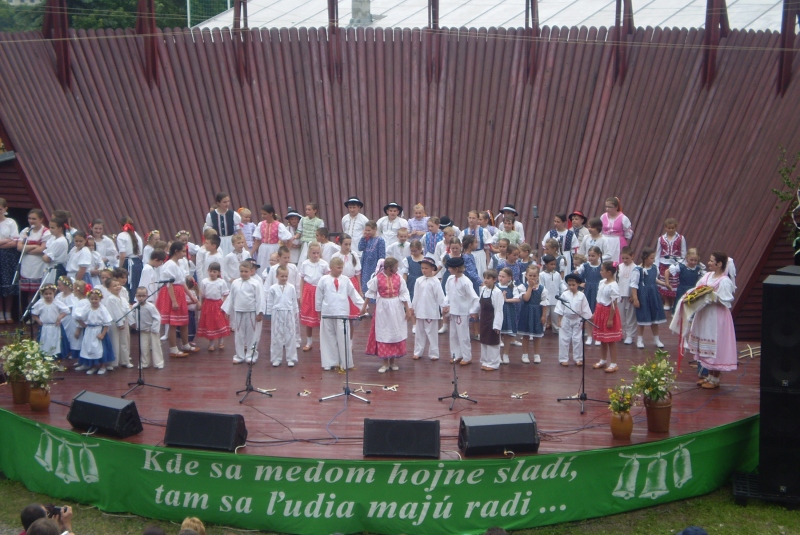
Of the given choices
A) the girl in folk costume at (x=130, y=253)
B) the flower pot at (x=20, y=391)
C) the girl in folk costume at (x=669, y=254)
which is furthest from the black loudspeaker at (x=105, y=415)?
the girl in folk costume at (x=669, y=254)

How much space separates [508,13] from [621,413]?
12.7 metres

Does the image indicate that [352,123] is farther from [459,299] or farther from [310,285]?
[459,299]

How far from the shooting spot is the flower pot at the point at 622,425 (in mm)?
8609

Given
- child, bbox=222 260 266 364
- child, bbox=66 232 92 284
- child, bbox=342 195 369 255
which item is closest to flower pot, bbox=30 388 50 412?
child, bbox=222 260 266 364

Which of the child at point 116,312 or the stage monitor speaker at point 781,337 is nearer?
the stage monitor speaker at point 781,337

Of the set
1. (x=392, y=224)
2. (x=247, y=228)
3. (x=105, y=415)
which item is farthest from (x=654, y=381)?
(x=247, y=228)

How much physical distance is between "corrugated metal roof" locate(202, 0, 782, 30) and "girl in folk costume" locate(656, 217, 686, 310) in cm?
558

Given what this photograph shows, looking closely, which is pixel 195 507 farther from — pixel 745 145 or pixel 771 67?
pixel 771 67

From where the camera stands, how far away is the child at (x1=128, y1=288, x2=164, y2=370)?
36.0ft

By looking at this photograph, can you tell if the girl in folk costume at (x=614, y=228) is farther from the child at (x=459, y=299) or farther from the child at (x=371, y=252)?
the child at (x=371, y=252)

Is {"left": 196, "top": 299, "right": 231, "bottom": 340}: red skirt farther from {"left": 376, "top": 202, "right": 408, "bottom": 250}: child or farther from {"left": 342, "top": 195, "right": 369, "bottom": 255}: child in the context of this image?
{"left": 376, "top": 202, "right": 408, "bottom": 250}: child

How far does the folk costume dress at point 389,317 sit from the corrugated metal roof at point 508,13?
8.73m

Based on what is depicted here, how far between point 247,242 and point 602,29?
7.11 m

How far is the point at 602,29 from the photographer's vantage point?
15.7 meters
